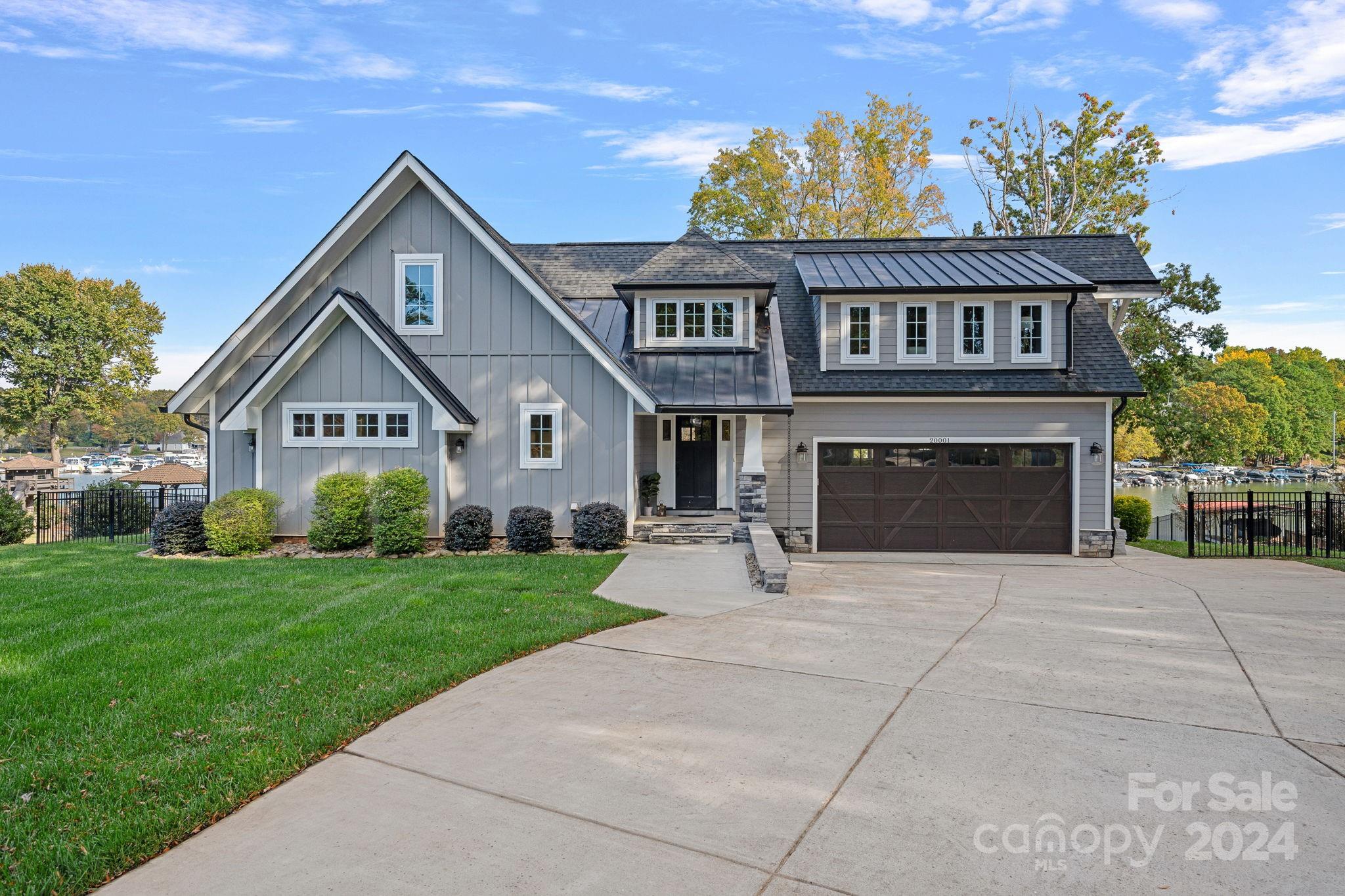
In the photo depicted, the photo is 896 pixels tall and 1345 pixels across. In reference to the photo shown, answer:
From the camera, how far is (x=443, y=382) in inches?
563

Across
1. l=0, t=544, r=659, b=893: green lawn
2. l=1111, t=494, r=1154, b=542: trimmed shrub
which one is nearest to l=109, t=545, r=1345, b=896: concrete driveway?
l=0, t=544, r=659, b=893: green lawn

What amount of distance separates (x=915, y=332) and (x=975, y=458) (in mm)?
2896

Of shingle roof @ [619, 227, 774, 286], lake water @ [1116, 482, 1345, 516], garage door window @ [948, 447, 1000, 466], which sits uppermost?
shingle roof @ [619, 227, 774, 286]

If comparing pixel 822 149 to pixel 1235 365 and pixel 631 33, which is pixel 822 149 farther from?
pixel 1235 365

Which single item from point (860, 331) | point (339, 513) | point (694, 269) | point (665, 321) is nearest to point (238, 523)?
point (339, 513)

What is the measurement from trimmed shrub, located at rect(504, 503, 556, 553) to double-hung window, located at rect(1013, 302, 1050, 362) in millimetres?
10181

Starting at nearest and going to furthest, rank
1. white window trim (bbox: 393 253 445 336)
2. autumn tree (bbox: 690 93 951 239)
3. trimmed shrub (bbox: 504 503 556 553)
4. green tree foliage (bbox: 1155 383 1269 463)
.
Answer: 1. trimmed shrub (bbox: 504 503 556 553)
2. white window trim (bbox: 393 253 445 336)
3. autumn tree (bbox: 690 93 951 239)
4. green tree foliage (bbox: 1155 383 1269 463)

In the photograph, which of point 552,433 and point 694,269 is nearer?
point 552,433

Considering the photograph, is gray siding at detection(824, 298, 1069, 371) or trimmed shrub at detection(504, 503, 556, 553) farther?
gray siding at detection(824, 298, 1069, 371)

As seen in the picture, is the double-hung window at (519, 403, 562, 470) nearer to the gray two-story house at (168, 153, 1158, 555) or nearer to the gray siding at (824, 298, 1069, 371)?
the gray two-story house at (168, 153, 1158, 555)

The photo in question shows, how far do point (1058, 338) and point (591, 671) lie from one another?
44.0ft

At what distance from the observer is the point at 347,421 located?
45.6 ft

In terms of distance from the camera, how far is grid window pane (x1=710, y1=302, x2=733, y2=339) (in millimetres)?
15844

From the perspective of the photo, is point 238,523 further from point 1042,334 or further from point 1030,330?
point 1042,334
